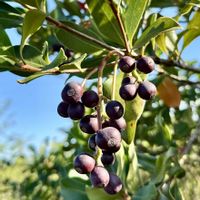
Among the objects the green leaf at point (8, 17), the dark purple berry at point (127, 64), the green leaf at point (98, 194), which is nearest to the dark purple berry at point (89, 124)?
the dark purple berry at point (127, 64)

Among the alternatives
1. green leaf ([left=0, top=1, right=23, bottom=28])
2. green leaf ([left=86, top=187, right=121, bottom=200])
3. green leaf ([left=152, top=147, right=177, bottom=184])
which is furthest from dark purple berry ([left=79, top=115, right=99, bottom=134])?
green leaf ([left=152, top=147, right=177, bottom=184])

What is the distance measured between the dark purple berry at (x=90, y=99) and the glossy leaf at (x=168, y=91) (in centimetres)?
91

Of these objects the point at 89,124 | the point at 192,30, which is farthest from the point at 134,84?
the point at 192,30

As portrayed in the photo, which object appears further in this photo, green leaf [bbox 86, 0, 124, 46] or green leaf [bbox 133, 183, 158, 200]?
green leaf [bbox 133, 183, 158, 200]

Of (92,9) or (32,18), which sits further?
(92,9)

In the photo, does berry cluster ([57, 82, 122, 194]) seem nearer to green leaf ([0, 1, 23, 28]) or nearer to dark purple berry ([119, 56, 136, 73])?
dark purple berry ([119, 56, 136, 73])

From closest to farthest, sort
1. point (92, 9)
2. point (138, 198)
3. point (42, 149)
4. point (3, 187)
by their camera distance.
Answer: point (92, 9) < point (138, 198) < point (42, 149) < point (3, 187)

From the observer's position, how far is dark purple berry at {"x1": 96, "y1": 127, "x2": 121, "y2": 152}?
0.88 m

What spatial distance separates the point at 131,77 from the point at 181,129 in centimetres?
131

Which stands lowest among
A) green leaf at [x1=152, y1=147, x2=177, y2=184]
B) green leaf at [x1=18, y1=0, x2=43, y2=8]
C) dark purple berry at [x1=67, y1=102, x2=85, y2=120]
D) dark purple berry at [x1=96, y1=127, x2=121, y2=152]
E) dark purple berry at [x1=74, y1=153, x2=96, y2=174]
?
green leaf at [x1=152, y1=147, x2=177, y2=184]

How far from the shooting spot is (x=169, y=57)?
1539mm

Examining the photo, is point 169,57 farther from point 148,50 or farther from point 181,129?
point 181,129

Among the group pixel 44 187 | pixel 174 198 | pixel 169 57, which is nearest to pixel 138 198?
pixel 174 198

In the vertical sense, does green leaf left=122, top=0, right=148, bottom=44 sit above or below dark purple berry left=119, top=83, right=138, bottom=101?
above
